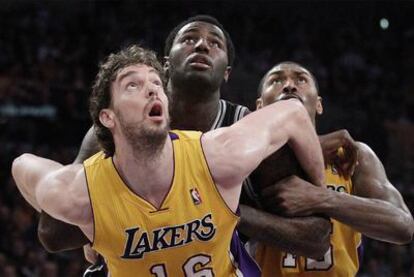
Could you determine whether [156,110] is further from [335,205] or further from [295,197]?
[335,205]

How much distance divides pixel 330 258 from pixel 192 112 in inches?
40.1

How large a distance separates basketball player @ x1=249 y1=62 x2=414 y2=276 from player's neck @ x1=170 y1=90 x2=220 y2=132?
31 cm

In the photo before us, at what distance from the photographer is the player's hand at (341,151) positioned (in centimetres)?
409

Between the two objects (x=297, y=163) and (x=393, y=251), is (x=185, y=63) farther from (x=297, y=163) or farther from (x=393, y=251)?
(x=393, y=251)

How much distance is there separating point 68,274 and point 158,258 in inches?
220

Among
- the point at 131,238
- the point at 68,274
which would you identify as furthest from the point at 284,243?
the point at 68,274

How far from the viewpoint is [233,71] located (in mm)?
12273

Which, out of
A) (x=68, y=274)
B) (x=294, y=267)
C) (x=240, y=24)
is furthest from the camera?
(x=240, y=24)

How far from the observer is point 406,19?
46.3 feet

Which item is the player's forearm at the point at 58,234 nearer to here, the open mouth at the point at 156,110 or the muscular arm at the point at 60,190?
the muscular arm at the point at 60,190

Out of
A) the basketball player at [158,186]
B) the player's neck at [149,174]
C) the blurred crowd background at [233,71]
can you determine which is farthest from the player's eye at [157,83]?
the blurred crowd background at [233,71]

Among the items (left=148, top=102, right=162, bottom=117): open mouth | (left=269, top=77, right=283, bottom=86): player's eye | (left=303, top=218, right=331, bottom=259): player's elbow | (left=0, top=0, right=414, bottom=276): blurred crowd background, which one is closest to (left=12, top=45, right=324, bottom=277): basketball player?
(left=148, top=102, right=162, bottom=117): open mouth

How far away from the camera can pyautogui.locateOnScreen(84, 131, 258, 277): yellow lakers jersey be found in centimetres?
327

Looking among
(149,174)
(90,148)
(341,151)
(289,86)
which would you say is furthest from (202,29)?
(149,174)
